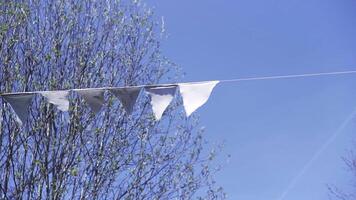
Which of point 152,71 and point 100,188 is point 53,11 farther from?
point 100,188

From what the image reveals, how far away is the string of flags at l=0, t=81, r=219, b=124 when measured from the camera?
14.7ft

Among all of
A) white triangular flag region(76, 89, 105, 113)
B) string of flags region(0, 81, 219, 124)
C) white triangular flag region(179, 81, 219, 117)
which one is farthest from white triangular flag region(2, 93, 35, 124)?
white triangular flag region(179, 81, 219, 117)

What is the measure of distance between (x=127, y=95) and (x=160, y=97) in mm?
354

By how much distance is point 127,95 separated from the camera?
479 centimetres

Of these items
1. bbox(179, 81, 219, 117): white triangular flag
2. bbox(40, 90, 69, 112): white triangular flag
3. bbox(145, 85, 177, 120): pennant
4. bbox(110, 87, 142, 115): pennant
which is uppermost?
bbox(40, 90, 69, 112): white triangular flag

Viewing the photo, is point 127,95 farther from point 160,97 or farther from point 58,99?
point 58,99

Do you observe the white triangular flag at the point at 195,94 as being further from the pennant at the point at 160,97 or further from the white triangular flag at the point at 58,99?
the white triangular flag at the point at 58,99

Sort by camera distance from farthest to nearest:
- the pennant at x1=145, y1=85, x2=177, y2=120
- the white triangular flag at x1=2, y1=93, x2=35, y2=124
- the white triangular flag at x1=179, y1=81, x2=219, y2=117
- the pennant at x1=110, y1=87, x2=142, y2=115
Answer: the white triangular flag at x1=2, y1=93, x2=35, y2=124 → the pennant at x1=110, y1=87, x2=142, y2=115 → the pennant at x1=145, y1=85, x2=177, y2=120 → the white triangular flag at x1=179, y1=81, x2=219, y2=117

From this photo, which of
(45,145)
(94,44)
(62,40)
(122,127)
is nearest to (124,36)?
(94,44)

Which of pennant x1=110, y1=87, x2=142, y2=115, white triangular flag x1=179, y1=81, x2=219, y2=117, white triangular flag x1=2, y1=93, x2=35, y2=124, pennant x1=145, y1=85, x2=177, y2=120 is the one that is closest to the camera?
white triangular flag x1=179, y1=81, x2=219, y2=117

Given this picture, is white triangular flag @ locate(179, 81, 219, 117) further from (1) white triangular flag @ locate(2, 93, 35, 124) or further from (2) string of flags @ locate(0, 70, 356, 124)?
(1) white triangular flag @ locate(2, 93, 35, 124)

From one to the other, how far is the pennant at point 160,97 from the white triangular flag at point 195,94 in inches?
5.3

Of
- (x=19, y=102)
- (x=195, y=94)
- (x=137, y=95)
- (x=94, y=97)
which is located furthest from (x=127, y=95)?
(x=19, y=102)

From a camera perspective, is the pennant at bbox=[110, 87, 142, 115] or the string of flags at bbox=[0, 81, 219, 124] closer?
the string of flags at bbox=[0, 81, 219, 124]
